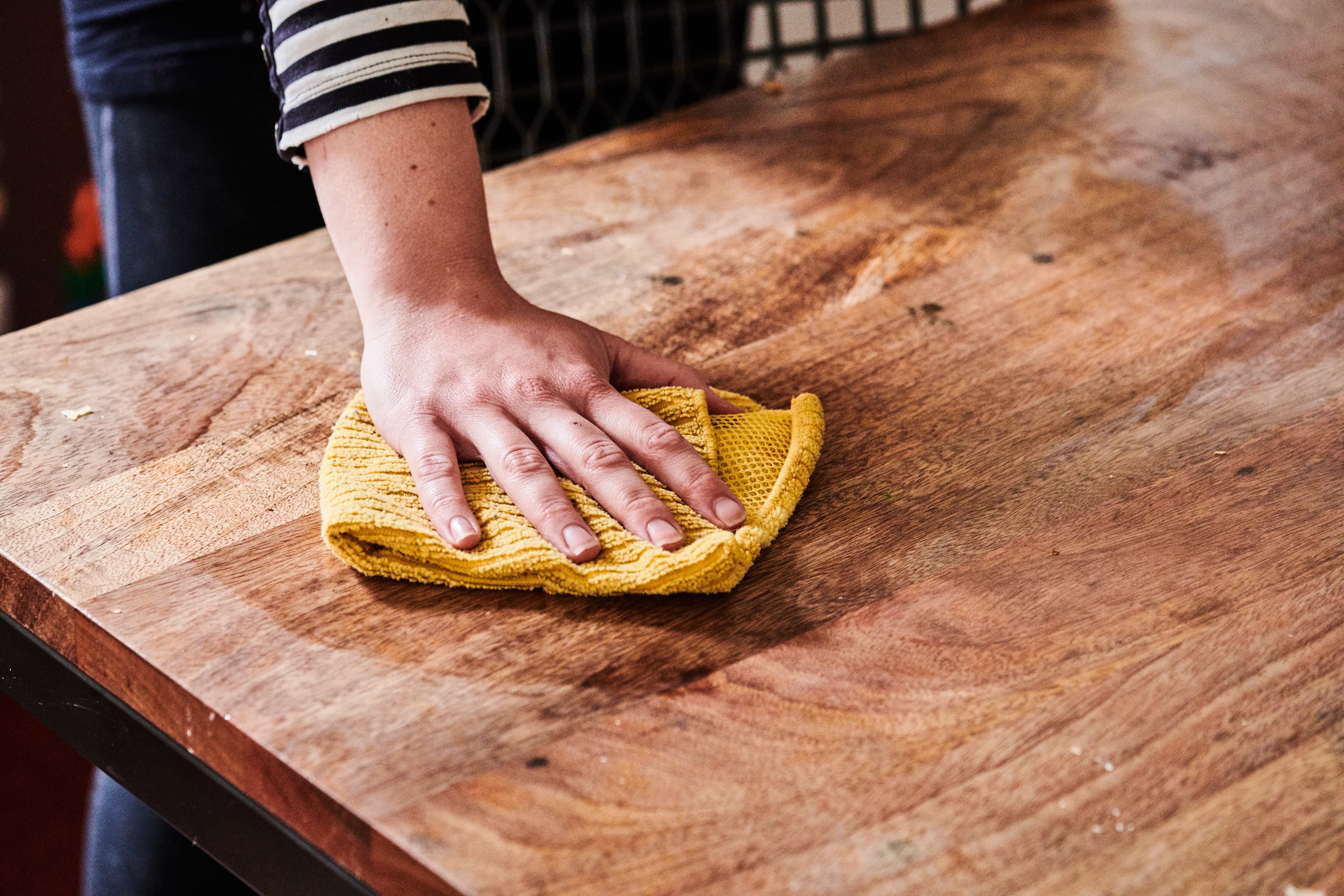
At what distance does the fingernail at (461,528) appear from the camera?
422mm

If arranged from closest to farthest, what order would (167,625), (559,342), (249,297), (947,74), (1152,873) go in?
(1152,873) → (167,625) → (559,342) → (249,297) → (947,74)

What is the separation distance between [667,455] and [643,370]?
0.08m

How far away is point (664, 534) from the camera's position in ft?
1.38

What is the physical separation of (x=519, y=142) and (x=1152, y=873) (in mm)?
974

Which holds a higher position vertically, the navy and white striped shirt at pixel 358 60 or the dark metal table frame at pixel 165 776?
Answer: the navy and white striped shirt at pixel 358 60

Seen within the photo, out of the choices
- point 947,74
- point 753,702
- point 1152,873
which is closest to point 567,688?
point 753,702

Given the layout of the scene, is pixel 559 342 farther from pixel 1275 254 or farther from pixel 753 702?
pixel 1275 254

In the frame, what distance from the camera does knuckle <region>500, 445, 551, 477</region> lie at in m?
0.45

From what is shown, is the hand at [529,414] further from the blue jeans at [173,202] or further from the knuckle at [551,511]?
the blue jeans at [173,202]

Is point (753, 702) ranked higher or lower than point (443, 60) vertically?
lower

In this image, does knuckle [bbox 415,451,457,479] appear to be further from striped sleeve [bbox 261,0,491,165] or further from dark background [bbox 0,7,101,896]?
dark background [bbox 0,7,101,896]

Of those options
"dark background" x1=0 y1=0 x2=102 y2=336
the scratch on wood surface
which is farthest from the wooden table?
"dark background" x1=0 y1=0 x2=102 y2=336

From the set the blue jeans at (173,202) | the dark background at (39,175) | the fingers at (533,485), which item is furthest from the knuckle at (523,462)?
the dark background at (39,175)

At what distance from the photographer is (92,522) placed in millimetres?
463
